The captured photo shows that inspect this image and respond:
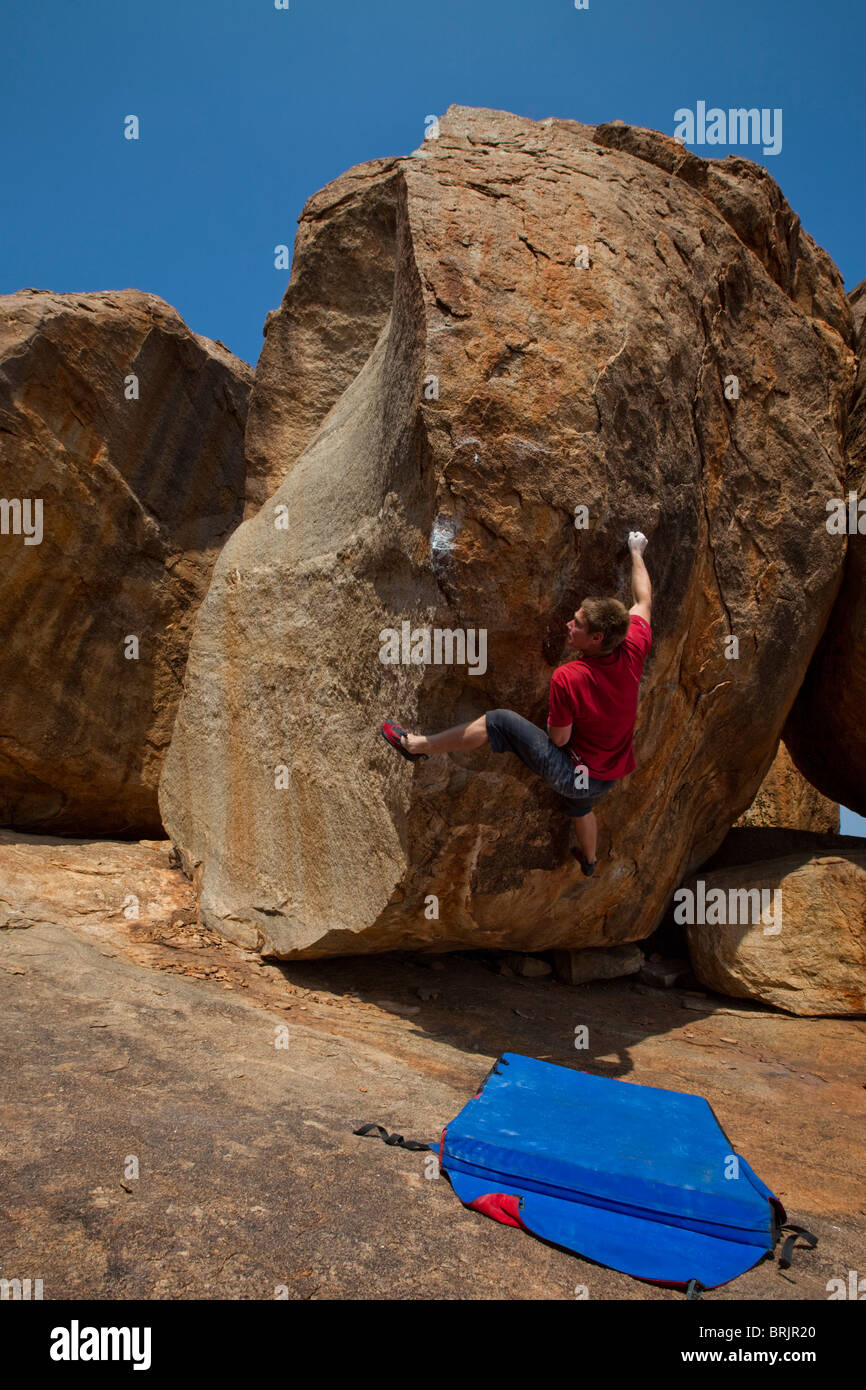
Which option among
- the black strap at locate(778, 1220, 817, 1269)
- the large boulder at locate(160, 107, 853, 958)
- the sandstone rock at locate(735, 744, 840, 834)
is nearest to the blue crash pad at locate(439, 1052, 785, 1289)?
the black strap at locate(778, 1220, 817, 1269)

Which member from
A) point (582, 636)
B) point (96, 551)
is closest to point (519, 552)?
point (582, 636)

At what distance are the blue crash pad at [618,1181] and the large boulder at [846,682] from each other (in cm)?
365

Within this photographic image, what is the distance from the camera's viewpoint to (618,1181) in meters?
2.81

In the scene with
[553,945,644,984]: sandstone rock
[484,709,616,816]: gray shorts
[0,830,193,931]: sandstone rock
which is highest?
[484,709,616,816]: gray shorts

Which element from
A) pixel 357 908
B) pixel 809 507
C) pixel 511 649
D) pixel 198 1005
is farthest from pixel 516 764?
pixel 809 507

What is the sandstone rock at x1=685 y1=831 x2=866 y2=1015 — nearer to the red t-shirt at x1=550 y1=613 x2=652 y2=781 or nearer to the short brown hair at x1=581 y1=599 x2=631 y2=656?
the red t-shirt at x1=550 y1=613 x2=652 y2=781

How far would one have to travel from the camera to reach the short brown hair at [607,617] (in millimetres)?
3750

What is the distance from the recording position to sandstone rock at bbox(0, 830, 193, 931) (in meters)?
4.91

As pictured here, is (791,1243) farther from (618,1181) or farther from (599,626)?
(599,626)

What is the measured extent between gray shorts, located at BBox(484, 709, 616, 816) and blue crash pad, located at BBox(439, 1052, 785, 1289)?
127 cm

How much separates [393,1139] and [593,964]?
284cm

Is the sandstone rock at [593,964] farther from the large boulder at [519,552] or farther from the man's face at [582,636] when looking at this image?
the man's face at [582,636]
